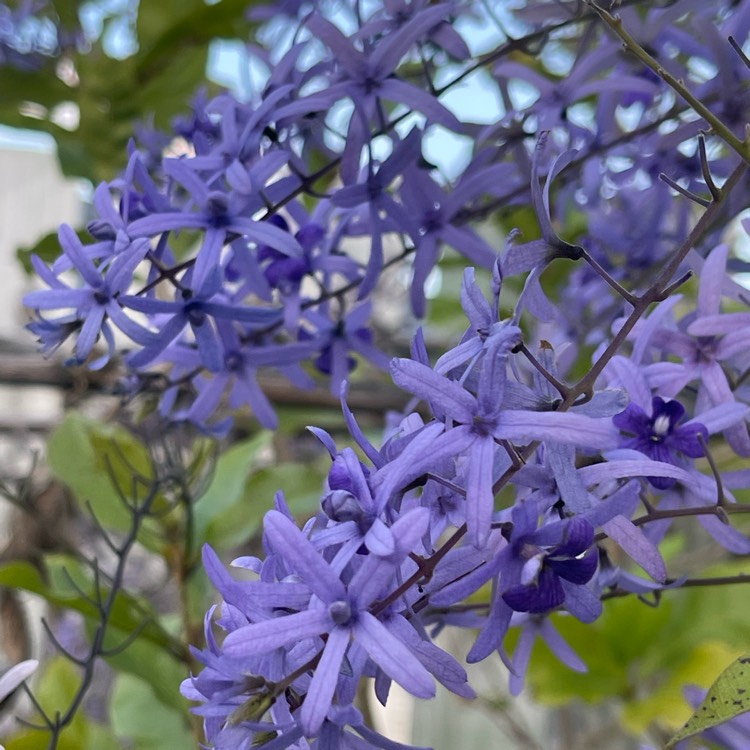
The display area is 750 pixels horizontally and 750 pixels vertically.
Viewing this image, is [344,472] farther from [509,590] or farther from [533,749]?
[533,749]

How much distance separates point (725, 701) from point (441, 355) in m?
0.17

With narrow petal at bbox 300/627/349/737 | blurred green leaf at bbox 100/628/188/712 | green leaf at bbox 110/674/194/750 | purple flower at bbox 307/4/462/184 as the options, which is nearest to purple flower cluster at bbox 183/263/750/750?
narrow petal at bbox 300/627/349/737

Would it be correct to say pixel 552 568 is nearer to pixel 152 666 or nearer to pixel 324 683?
pixel 324 683

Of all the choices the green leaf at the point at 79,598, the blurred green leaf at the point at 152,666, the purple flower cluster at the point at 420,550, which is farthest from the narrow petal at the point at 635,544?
the blurred green leaf at the point at 152,666

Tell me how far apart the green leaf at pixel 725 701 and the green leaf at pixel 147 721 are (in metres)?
0.46

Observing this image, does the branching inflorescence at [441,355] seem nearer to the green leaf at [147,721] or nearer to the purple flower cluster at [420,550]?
the purple flower cluster at [420,550]

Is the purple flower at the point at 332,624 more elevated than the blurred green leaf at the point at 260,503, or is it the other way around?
the purple flower at the point at 332,624

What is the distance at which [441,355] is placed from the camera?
38 cm

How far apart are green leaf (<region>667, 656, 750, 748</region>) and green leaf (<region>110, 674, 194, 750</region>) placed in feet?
1.51

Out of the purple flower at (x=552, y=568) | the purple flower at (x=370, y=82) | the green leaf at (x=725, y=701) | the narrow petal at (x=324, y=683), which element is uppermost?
the purple flower at (x=370, y=82)

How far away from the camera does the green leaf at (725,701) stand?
0.28m

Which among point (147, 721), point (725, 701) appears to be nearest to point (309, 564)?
point (725, 701)

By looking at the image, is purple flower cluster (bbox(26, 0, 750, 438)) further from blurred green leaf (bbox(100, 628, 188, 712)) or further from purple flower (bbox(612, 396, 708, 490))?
blurred green leaf (bbox(100, 628, 188, 712))

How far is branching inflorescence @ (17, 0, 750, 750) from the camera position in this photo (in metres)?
0.24
